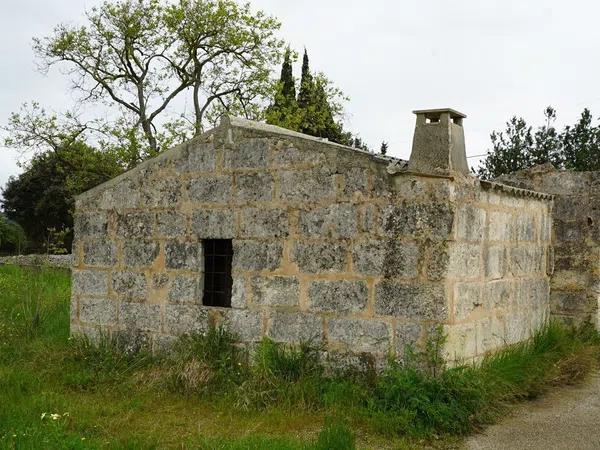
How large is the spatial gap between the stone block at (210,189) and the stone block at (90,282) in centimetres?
178

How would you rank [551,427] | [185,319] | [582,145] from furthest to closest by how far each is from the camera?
[582,145] < [185,319] < [551,427]

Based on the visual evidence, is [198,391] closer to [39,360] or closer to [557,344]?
[39,360]

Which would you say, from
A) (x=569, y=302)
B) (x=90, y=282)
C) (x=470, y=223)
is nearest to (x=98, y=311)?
(x=90, y=282)

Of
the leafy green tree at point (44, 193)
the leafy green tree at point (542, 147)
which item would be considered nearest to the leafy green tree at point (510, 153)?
the leafy green tree at point (542, 147)

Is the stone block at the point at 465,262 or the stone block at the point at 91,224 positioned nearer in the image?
the stone block at the point at 465,262

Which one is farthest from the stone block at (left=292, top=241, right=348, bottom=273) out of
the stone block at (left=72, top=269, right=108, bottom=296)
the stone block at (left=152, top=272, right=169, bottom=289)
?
the stone block at (left=72, top=269, right=108, bottom=296)

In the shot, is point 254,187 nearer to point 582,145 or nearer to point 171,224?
point 171,224

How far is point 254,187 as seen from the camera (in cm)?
777

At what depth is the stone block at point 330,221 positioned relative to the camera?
712 cm

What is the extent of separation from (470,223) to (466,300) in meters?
0.79

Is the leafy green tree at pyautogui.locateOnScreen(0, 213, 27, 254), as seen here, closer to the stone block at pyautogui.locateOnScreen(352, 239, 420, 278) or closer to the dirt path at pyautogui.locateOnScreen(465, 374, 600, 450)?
the stone block at pyautogui.locateOnScreen(352, 239, 420, 278)

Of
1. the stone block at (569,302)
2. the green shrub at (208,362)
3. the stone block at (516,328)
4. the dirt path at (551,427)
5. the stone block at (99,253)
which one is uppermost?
the stone block at (99,253)

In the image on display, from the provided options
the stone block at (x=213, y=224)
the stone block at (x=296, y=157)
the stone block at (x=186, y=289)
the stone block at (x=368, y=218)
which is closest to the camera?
the stone block at (x=368, y=218)

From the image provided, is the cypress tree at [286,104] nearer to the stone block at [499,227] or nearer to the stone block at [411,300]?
the stone block at [499,227]
